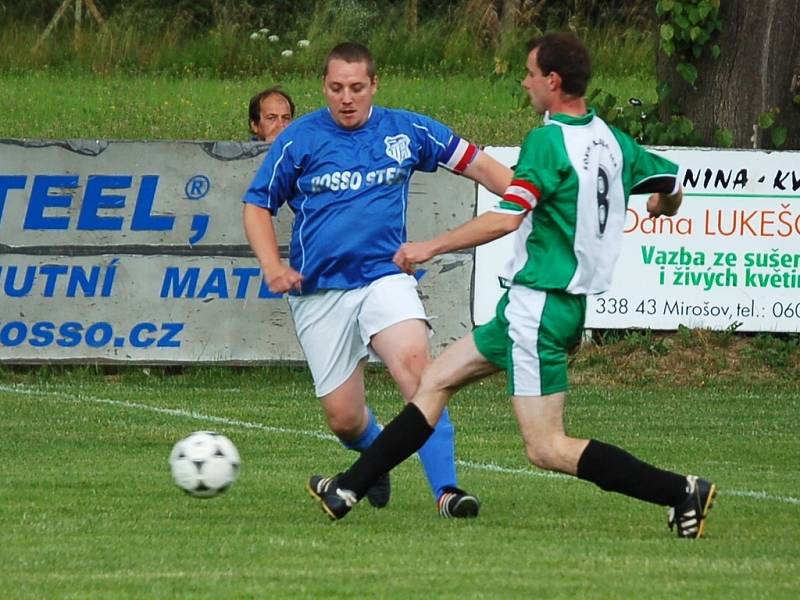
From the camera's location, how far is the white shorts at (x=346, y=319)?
7605mm

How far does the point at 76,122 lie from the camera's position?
19141 millimetres

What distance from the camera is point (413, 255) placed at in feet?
22.8

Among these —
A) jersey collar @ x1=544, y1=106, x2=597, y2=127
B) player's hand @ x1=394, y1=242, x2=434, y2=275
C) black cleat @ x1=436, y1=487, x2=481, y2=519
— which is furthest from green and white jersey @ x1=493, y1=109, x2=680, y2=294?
black cleat @ x1=436, y1=487, x2=481, y2=519

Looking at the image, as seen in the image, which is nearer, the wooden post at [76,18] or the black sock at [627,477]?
the black sock at [627,477]

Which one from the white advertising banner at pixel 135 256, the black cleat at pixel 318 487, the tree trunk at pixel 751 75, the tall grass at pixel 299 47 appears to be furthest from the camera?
the tall grass at pixel 299 47

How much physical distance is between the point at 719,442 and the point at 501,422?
148cm

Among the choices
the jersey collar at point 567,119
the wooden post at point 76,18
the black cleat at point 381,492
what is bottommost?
the wooden post at point 76,18

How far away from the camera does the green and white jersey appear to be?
6773 mm

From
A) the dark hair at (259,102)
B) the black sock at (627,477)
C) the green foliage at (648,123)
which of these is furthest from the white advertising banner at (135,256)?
the black sock at (627,477)

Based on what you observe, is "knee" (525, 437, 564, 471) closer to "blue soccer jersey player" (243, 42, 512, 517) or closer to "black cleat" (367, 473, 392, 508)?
"blue soccer jersey player" (243, 42, 512, 517)

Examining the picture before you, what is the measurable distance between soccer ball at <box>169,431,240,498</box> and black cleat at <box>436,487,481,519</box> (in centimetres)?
85

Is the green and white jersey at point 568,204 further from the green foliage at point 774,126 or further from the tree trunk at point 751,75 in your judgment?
the tree trunk at point 751,75

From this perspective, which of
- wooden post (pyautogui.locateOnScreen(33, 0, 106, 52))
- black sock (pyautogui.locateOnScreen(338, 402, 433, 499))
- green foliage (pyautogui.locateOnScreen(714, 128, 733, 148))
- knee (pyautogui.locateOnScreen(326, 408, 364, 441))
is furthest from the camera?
wooden post (pyautogui.locateOnScreen(33, 0, 106, 52))

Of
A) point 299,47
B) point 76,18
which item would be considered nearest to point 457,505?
point 299,47
